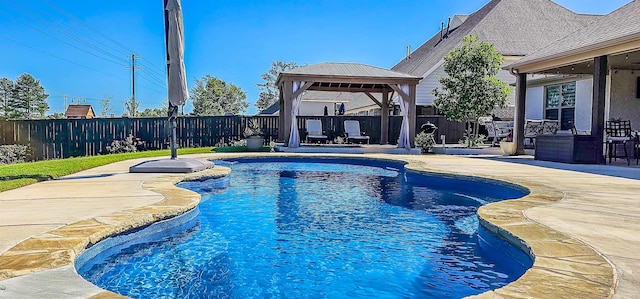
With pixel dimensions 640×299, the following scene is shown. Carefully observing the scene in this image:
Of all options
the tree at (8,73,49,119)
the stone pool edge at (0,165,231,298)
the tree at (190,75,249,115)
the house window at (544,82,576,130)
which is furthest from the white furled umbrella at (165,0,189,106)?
the tree at (8,73,49,119)

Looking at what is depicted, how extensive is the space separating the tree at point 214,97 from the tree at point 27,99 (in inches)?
734

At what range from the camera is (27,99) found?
45.3 metres

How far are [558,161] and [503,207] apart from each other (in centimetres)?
618

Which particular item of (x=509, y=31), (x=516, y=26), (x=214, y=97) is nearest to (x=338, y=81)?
(x=509, y=31)

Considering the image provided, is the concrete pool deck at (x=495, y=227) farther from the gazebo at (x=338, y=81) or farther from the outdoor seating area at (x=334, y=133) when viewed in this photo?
the outdoor seating area at (x=334, y=133)

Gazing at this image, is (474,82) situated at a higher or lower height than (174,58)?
higher

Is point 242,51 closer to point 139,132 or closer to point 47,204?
point 139,132

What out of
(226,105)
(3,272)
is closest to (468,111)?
(3,272)

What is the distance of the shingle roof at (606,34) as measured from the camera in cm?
736

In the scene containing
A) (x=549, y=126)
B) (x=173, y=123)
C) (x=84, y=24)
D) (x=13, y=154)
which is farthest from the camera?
(x=84, y=24)

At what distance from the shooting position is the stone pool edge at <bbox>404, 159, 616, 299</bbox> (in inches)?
76.4

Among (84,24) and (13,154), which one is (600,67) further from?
(84,24)

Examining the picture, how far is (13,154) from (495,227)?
1300 centimetres

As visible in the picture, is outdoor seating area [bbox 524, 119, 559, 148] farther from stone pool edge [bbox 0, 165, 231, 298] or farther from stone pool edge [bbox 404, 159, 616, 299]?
stone pool edge [bbox 0, 165, 231, 298]
